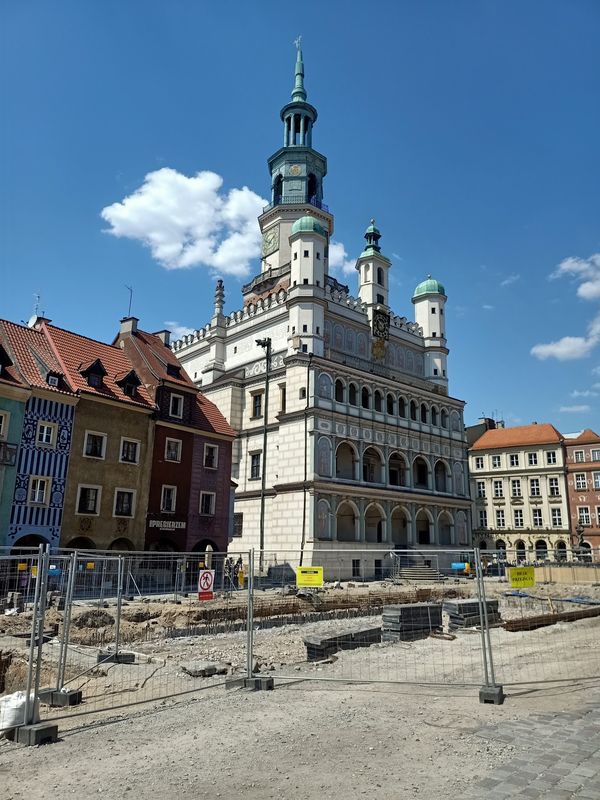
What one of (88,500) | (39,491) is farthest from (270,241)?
(39,491)

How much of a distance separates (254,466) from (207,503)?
13.3 meters

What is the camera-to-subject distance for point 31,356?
97.7ft

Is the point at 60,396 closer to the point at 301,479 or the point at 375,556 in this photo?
the point at 301,479

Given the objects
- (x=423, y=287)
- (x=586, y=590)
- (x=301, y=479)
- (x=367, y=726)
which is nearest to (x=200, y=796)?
(x=367, y=726)

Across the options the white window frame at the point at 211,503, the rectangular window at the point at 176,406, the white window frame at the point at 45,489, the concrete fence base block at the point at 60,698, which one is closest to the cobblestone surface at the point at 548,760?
the concrete fence base block at the point at 60,698

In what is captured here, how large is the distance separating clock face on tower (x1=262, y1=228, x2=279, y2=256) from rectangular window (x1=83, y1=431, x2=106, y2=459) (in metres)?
33.8

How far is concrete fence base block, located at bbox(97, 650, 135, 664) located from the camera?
1272 centimetres

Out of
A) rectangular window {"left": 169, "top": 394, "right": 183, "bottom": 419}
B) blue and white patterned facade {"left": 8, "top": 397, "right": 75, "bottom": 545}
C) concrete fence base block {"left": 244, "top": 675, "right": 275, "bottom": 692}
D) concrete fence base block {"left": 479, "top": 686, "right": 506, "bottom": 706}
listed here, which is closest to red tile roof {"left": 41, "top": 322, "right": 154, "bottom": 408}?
rectangular window {"left": 169, "top": 394, "right": 183, "bottom": 419}

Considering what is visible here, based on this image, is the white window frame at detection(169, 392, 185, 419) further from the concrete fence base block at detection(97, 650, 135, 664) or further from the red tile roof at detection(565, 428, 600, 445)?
the red tile roof at detection(565, 428, 600, 445)

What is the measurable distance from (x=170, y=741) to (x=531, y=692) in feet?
19.7

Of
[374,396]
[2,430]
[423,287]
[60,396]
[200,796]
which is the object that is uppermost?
[423,287]

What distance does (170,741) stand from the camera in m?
7.54

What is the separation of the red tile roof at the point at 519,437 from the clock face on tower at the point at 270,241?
36453mm

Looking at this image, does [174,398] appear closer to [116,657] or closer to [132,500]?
[132,500]
